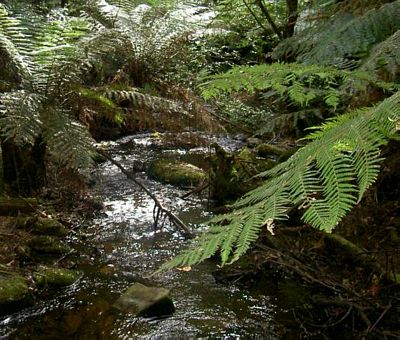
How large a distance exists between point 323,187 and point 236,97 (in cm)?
643

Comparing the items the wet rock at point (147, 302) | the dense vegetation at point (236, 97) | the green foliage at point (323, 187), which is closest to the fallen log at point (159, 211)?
the dense vegetation at point (236, 97)

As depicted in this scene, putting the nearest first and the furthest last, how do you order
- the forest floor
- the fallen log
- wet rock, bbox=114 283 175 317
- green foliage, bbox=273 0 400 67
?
green foliage, bbox=273 0 400 67
the forest floor
wet rock, bbox=114 283 175 317
the fallen log

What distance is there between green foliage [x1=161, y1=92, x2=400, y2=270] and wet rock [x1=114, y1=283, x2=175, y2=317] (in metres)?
1.75

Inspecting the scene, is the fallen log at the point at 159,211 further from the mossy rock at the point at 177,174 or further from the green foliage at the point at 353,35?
the green foliage at the point at 353,35

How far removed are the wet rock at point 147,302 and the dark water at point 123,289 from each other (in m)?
0.04

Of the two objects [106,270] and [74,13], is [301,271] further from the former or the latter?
[74,13]

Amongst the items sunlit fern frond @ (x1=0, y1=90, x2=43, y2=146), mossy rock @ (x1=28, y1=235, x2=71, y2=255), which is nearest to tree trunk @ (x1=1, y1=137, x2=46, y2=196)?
sunlit fern frond @ (x1=0, y1=90, x2=43, y2=146)

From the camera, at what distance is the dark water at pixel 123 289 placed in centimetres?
251

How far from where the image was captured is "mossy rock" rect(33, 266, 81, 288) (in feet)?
9.33

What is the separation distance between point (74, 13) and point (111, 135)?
5.22 ft

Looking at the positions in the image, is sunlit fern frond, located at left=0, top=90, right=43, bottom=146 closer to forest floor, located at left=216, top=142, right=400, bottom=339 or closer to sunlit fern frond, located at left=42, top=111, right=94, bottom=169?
sunlit fern frond, located at left=42, top=111, right=94, bottom=169

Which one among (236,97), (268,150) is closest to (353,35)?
(268,150)

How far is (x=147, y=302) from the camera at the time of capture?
2664 mm

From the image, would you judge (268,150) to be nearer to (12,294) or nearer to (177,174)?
(177,174)
